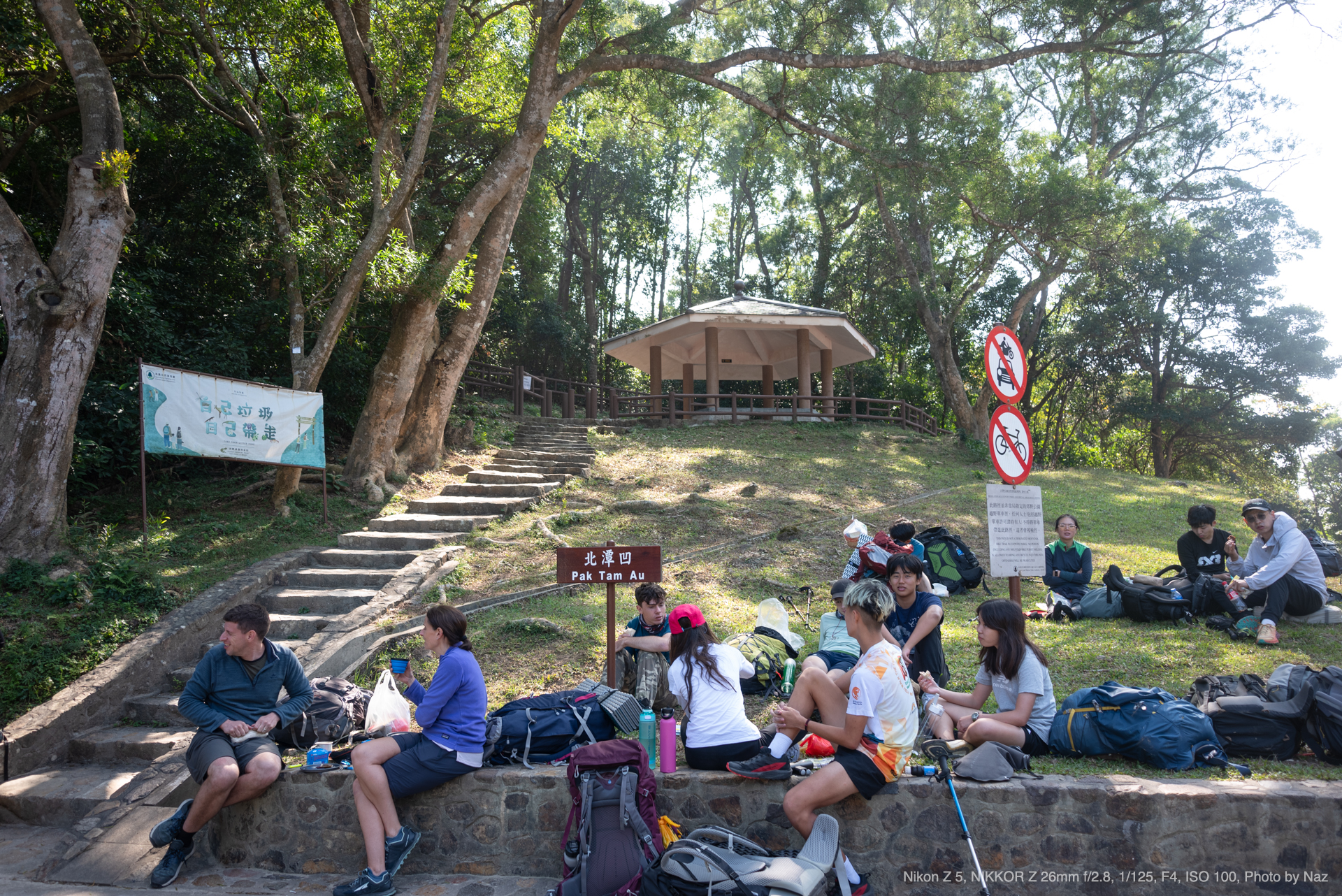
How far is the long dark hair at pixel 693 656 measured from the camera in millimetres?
4328

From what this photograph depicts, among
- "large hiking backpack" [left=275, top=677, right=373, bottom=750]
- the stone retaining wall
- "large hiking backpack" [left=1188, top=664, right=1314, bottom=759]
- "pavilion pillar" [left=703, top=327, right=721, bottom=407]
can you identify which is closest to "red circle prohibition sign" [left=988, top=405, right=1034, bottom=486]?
"large hiking backpack" [left=1188, top=664, right=1314, bottom=759]

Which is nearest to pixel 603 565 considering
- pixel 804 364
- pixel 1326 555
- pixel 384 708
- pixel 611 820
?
pixel 384 708

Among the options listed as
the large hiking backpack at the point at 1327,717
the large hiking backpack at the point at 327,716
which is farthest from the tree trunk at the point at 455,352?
the large hiking backpack at the point at 1327,717

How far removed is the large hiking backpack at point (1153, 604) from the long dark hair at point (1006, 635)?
11.2 ft

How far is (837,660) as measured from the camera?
212 inches

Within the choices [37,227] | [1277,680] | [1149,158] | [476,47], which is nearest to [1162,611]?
[1277,680]

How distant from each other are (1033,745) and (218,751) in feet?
15.1

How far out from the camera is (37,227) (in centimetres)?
1004

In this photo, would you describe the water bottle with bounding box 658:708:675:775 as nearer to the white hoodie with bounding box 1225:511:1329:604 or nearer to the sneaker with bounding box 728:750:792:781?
the sneaker with bounding box 728:750:792:781

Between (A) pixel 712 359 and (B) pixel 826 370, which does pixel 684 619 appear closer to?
(A) pixel 712 359

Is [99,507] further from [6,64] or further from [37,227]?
[6,64]

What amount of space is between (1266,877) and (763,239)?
1263 inches

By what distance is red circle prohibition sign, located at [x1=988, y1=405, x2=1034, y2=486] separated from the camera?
18.3ft

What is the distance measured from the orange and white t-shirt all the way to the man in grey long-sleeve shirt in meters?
3.21
